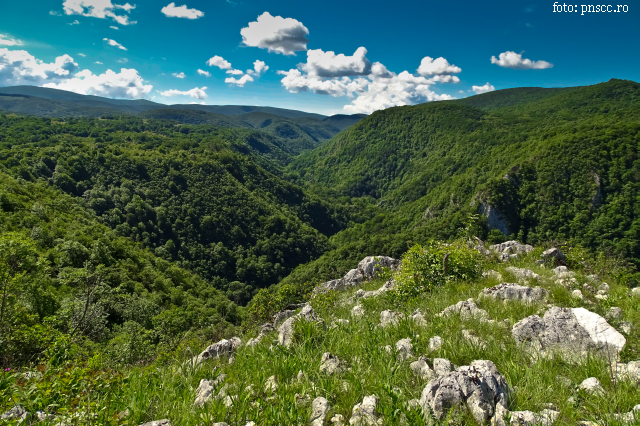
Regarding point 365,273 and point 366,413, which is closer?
point 366,413

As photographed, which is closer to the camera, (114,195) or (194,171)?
(114,195)

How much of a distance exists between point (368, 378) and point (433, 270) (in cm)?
519

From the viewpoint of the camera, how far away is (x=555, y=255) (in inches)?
373

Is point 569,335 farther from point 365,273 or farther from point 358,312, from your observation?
point 365,273

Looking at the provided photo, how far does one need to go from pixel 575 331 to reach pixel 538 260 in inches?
233

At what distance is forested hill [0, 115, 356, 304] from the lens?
109688 millimetres

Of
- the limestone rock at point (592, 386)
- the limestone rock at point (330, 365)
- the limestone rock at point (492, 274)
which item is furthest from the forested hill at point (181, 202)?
the limestone rock at point (592, 386)

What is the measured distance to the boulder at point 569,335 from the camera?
4020 millimetres

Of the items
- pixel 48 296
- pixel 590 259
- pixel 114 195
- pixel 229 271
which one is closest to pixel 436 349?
pixel 590 259

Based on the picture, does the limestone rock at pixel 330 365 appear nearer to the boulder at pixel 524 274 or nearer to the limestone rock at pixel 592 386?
the limestone rock at pixel 592 386

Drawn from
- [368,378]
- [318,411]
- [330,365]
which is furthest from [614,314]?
[318,411]

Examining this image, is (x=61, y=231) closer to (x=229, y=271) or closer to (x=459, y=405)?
(x=459, y=405)

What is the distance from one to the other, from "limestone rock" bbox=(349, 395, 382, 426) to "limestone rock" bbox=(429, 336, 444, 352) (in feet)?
4.85

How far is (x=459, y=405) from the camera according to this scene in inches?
122
